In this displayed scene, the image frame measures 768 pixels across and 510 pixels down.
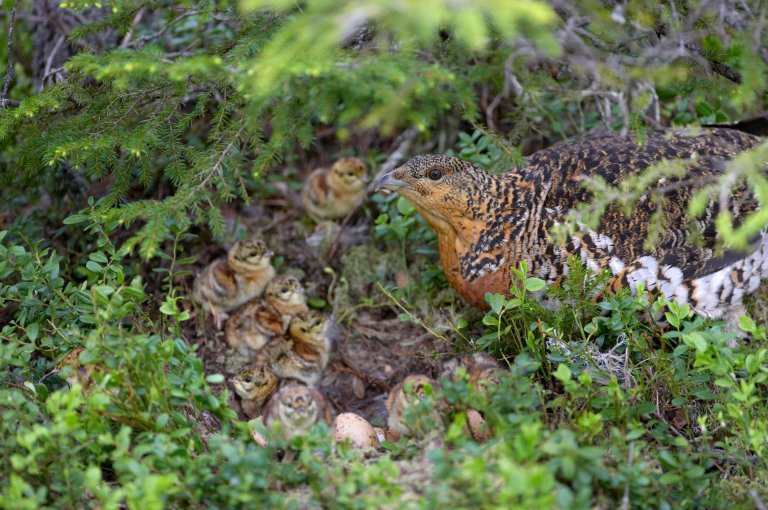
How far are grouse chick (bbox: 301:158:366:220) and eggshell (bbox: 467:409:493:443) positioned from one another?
2.34m

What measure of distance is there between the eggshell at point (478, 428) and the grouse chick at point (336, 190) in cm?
234

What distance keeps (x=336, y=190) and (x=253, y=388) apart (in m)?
1.77

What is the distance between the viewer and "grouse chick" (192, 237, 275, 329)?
15.8 ft

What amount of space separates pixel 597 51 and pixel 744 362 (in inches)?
63.3

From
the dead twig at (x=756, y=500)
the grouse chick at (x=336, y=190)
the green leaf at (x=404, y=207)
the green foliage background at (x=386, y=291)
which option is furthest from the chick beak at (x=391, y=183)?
the dead twig at (x=756, y=500)

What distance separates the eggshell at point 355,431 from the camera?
3.71 meters

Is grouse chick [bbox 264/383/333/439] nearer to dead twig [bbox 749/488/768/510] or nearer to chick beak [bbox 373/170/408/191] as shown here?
chick beak [bbox 373/170/408/191]

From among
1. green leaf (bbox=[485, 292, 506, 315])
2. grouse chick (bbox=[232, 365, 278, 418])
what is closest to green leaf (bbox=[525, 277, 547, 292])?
green leaf (bbox=[485, 292, 506, 315])

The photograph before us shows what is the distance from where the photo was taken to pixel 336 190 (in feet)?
18.0

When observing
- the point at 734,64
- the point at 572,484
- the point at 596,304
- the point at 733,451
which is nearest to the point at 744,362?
the point at 733,451

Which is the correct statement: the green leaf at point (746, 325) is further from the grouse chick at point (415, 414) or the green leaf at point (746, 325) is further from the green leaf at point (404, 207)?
the green leaf at point (404, 207)

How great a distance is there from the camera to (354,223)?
573 centimetres

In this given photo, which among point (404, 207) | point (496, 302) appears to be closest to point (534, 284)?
point (496, 302)

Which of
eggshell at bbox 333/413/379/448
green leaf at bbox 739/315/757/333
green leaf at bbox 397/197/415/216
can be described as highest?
green leaf at bbox 739/315/757/333
